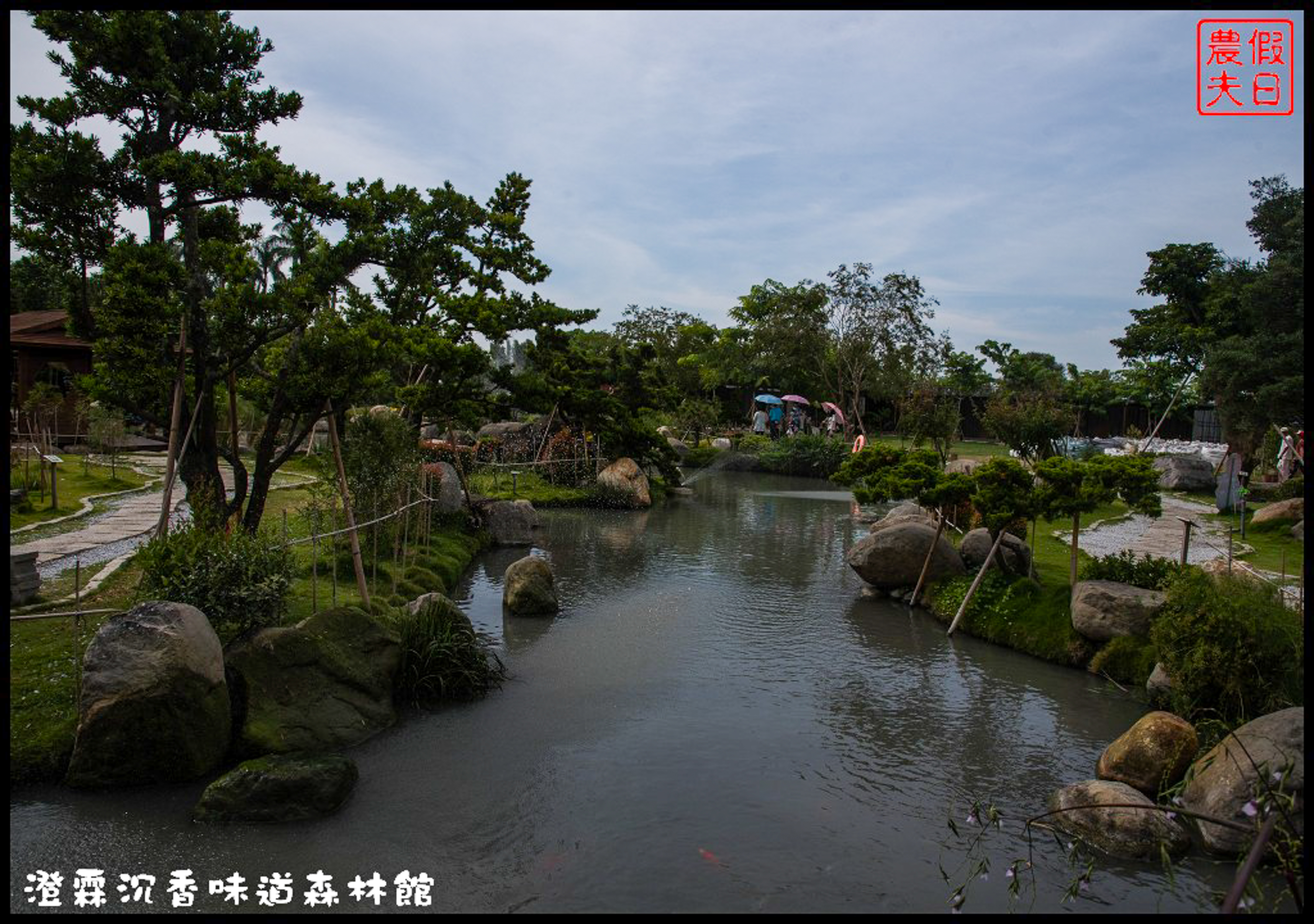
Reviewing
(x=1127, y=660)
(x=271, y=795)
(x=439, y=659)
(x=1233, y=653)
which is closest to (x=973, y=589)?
(x=1127, y=660)

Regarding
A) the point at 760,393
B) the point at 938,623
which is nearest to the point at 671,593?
the point at 938,623

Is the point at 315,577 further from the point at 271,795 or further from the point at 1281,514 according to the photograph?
the point at 1281,514

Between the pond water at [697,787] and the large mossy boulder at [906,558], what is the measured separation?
99 cm

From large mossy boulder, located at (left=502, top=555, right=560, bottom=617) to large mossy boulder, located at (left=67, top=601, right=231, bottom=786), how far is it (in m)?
5.77

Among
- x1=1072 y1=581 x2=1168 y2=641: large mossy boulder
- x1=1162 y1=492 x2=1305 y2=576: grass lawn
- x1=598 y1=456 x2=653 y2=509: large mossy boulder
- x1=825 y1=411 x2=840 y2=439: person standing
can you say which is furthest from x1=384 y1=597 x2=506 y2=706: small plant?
x1=825 y1=411 x2=840 y2=439: person standing

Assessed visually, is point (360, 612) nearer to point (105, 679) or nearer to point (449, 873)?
point (105, 679)

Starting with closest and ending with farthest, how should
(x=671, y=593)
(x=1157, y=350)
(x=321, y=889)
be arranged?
(x=321, y=889), (x=671, y=593), (x=1157, y=350)

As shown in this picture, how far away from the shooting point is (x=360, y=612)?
9.27 meters

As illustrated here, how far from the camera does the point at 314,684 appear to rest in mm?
8367

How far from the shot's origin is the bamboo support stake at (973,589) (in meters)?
Result: 12.2

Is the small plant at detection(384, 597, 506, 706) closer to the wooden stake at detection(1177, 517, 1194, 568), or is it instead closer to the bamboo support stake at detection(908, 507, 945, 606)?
the bamboo support stake at detection(908, 507, 945, 606)

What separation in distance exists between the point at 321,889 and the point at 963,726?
6323mm

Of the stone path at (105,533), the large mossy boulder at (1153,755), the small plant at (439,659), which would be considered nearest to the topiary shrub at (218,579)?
the small plant at (439,659)

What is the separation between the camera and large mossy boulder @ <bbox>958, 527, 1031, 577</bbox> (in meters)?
13.3
